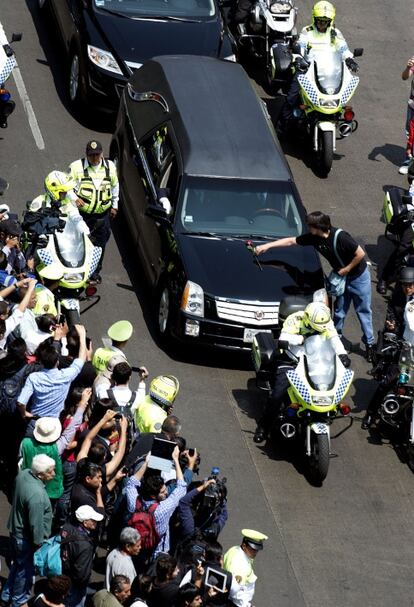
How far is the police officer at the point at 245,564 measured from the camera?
1166cm

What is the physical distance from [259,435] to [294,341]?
3.37 feet

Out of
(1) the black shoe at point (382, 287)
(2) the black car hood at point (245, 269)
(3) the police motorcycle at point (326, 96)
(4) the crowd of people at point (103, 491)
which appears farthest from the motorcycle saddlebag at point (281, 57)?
(4) the crowd of people at point (103, 491)

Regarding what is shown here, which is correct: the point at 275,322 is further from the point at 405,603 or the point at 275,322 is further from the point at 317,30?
the point at 317,30

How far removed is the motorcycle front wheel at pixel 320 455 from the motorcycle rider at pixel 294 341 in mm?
615

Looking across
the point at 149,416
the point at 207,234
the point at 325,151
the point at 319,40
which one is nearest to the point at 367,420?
the point at 207,234

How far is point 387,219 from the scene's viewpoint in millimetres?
17984

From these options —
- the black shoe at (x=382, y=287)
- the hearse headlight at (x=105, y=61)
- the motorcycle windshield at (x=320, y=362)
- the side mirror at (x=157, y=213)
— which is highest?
the side mirror at (x=157, y=213)

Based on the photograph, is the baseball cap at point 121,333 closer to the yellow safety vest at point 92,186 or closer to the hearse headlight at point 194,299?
the hearse headlight at point 194,299

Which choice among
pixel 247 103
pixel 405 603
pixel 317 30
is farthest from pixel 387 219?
pixel 405 603

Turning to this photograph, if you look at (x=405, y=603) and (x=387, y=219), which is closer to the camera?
(x=405, y=603)

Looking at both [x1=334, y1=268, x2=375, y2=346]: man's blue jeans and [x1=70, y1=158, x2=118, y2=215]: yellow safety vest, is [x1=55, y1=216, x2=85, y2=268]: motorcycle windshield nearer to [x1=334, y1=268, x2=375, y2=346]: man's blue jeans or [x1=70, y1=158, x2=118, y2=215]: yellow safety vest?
[x1=70, y1=158, x2=118, y2=215]: yellow safety vest

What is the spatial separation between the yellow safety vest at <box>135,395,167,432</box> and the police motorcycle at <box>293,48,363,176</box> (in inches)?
292

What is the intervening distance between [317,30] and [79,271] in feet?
20.7

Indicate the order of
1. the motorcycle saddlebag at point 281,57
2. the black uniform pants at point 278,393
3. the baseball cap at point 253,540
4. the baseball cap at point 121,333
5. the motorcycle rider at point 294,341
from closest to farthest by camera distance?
1. the baseball cap at point 253,540
2. the baseball cap at point 121,333
3. the motorcycle rider at point 294,341
4. the black uniform pants at point 278,393
5. the motorcycle saddlebag at point 281,57
